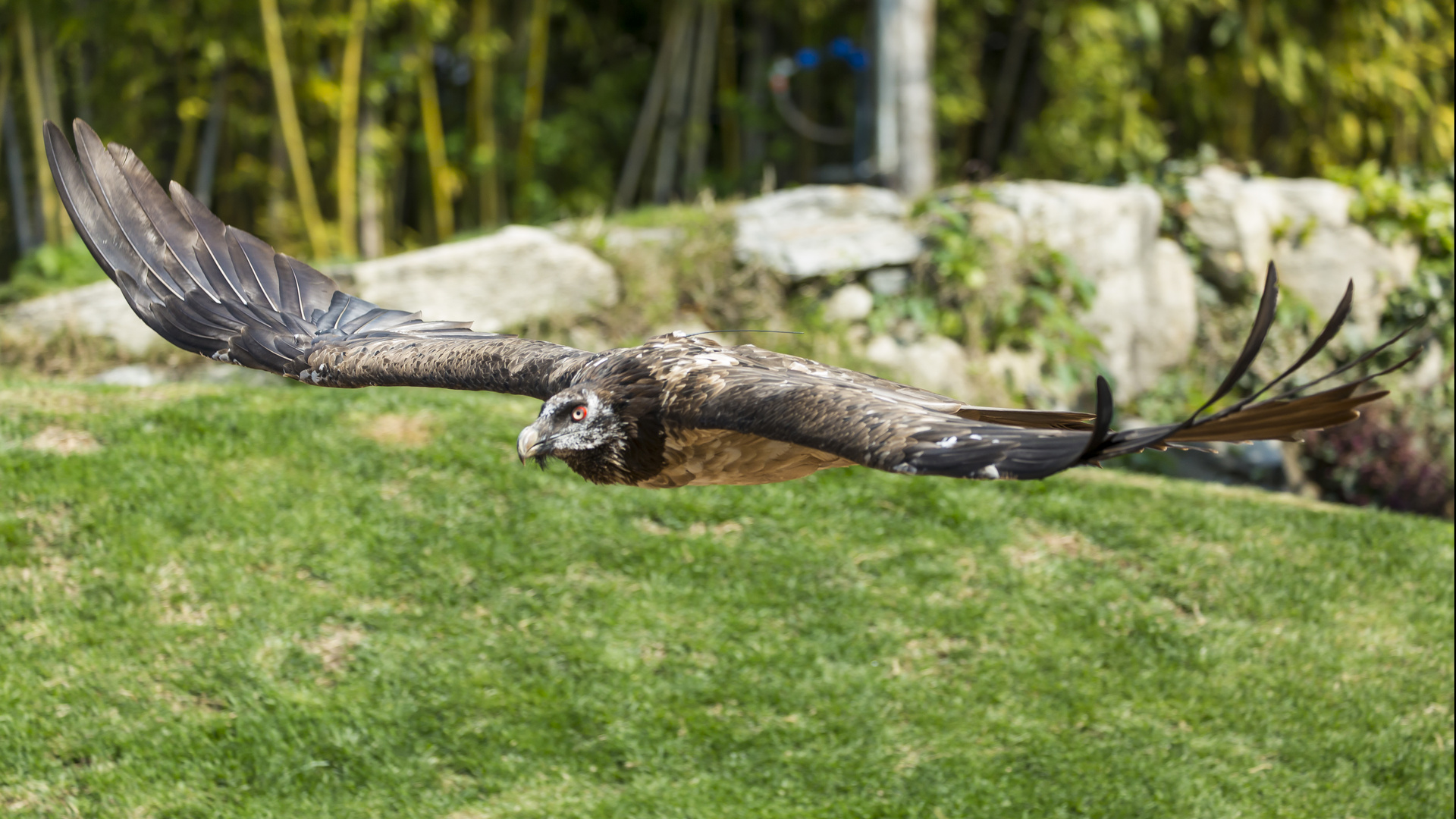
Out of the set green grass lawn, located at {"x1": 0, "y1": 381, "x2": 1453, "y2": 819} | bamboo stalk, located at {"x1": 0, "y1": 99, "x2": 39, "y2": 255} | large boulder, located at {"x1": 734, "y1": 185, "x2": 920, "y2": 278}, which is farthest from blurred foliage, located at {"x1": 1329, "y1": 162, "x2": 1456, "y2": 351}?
bamboo stalk, located at {"x1": 0, "y1": 99, "x2": 39, "y2": 255}

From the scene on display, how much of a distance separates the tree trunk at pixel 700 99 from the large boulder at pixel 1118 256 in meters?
2.92

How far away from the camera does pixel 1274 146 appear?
28.8 feet

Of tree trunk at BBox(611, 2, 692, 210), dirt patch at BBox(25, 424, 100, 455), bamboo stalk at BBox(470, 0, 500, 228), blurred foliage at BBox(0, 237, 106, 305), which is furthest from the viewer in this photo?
tree trunk at BBox(611, 2, 692, 210)

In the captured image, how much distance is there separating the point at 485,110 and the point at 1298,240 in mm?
5466

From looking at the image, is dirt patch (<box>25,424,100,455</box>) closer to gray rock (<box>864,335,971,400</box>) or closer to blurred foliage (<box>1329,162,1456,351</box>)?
gray rock (<box>864,335,971,400</box>)

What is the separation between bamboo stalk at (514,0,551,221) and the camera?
8.39 m

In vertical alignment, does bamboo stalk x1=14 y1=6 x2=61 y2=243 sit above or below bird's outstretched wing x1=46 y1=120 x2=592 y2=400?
above

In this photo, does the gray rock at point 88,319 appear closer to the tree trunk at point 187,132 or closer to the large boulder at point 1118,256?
the tree trunk at point 187,132

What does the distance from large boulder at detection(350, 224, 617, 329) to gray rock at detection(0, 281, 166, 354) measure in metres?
1.15

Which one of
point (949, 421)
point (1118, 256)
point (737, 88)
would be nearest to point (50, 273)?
point (737, 88)

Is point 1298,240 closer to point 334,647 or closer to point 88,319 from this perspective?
point 334,647

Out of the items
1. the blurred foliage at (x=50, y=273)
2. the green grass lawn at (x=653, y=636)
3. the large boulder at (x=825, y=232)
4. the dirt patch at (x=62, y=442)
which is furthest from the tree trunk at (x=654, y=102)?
the dirt patch at (x=62, y=442)

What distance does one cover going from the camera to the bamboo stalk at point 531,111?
330 inches

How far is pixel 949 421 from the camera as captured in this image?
6.86 feet
